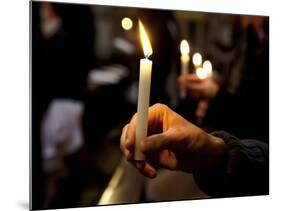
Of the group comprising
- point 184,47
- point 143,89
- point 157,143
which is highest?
point 184,47

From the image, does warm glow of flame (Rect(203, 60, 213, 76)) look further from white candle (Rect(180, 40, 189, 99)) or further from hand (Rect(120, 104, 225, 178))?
hand (Rect(120, 104, 225, 178))

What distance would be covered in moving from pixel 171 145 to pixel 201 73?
241 millimetres

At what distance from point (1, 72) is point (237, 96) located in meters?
0.72

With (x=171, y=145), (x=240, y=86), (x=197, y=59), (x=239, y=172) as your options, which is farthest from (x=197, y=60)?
(x=239, y=172)

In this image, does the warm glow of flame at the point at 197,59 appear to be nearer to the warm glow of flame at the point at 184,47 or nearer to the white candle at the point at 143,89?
the warm glow of flame at the point at 184,47

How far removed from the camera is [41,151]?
1.52 m

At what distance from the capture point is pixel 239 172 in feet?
5.62

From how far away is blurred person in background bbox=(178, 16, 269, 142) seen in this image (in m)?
1.67

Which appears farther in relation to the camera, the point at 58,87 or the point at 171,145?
the point at 171,145

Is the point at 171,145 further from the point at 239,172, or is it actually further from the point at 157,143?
the point at 239,172

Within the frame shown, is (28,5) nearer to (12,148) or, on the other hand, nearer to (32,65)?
(32,65)

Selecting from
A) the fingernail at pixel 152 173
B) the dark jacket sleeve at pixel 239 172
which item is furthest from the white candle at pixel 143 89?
A: the dark jacket sleeve at pixel 239 172

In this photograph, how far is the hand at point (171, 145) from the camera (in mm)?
1597
